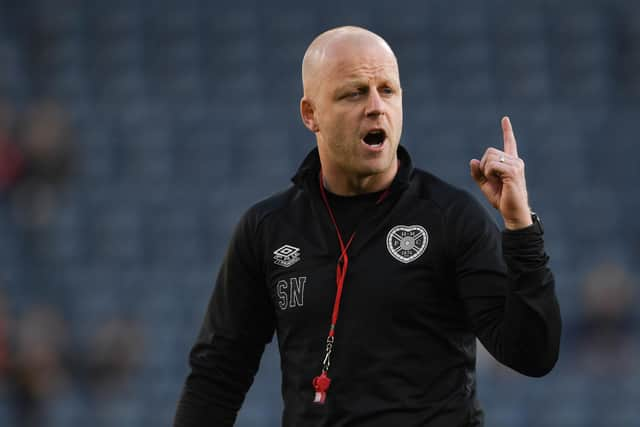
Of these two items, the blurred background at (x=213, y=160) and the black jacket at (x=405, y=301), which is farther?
the blurred background at (x=213, y=160)

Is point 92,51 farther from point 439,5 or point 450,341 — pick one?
point 450,341

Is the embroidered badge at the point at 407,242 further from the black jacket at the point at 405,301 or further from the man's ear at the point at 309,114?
the man's ear at the point at 309,114

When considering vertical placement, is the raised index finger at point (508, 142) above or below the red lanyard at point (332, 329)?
above

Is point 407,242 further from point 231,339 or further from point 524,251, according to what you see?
point 231,339

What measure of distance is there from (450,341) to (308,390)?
337 millimetres

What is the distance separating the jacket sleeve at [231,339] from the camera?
107 inches

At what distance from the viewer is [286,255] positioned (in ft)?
8.58

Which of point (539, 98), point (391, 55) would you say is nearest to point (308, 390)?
point (391, 55)

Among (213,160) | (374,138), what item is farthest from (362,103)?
(213,160)

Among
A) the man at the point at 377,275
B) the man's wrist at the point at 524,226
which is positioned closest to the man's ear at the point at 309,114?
the man at the point at 377,275

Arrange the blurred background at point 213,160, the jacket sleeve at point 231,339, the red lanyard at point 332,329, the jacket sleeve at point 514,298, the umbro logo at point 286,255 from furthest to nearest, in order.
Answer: the blurred background at point 213,160, the jacket sleeve at point 231,339, the umbro logo at point 286,255, the red lanyard at point 332,329, the jacket sleeve at point 514,298

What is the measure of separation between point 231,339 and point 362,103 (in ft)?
A: 2.19

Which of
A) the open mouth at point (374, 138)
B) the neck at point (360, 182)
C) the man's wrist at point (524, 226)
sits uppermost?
the open mouth at point (374, 138)

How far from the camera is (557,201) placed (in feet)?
30.8
